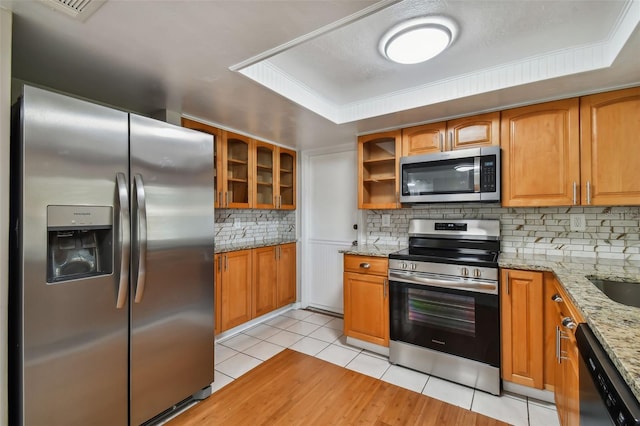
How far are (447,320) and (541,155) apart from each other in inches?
56.7

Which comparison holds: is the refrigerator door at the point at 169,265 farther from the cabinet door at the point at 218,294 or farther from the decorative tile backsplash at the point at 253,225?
the decorative tile backsplash at the point at 253,225

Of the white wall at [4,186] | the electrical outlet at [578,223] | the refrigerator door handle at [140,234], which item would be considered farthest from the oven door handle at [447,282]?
the white wall at [4,186]

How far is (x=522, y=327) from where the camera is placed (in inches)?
78.7

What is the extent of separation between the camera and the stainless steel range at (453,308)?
208 centimetres

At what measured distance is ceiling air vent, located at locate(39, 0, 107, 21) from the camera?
1.20 metres

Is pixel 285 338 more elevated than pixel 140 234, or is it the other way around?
pixel 140 234

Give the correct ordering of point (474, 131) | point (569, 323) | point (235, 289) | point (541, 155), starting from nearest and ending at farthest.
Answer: point (569, 323) → point (541, 155) → point (474, 131) → point (235, 289)

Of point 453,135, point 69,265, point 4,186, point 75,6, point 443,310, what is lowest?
point 443,310

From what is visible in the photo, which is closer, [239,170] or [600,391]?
[600,391]

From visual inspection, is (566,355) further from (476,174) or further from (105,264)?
(105,264)

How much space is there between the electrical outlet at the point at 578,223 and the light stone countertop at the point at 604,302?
0.77ft

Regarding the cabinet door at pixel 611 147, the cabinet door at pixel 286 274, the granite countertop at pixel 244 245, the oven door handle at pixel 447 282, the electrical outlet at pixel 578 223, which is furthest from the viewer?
the cabinet door at pixel 286 274

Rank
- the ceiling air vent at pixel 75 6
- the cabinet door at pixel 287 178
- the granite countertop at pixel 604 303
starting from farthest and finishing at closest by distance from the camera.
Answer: the cabinet door at pixel 287 178 < the ceiling air vent at pixel 75 6 < the granite countertop at pixel 604 303

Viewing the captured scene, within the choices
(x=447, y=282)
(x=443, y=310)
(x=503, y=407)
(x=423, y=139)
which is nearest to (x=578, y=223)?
(x=447, y=282)
